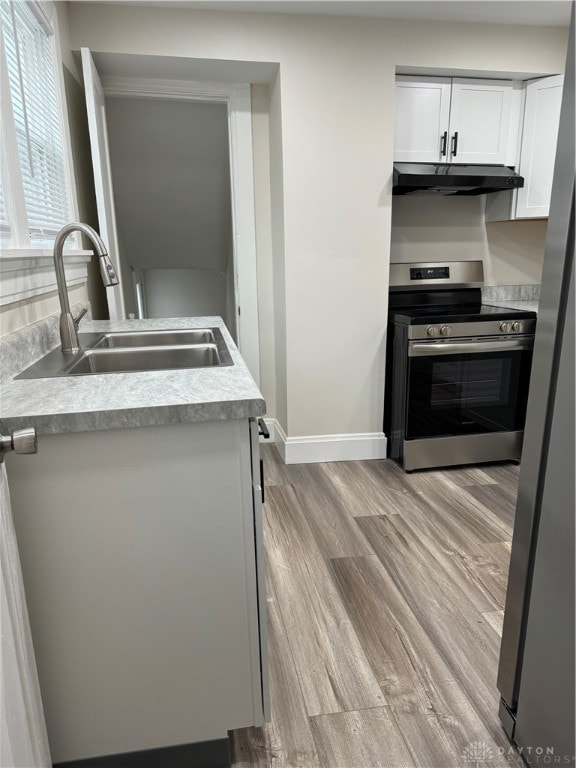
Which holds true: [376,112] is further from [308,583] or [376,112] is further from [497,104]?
[308,583]

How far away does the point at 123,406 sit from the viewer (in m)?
0.98

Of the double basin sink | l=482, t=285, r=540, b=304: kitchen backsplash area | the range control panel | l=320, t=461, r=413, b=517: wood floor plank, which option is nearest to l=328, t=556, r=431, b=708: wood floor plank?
l=320, t=461, r=413, b=517: wood floor plank

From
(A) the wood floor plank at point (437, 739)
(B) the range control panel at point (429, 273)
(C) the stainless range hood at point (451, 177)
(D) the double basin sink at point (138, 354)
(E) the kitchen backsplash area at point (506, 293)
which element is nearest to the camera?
(A) the wood floor plank at point (437, 739)

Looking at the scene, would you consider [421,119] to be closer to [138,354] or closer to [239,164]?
[239,164]

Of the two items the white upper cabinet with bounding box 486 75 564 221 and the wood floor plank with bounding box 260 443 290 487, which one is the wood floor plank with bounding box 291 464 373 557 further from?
the white upper cabinet with bounding box 486 75 564 221

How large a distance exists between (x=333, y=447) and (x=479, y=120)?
2.08 m

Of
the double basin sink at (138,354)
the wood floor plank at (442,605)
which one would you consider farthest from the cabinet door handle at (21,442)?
the wood floor plank at (442,605)

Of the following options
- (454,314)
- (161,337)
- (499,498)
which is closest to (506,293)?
(454,314)

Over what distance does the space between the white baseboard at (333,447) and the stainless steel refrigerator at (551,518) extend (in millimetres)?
1847

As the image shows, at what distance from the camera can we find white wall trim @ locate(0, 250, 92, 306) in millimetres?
1323

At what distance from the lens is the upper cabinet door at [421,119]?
109 inches

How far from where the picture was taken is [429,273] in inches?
127

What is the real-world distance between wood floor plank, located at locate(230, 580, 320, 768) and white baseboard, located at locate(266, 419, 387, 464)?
156 cm

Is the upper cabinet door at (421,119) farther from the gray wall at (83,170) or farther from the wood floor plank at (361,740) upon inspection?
the wood floor plank at (361,740)
